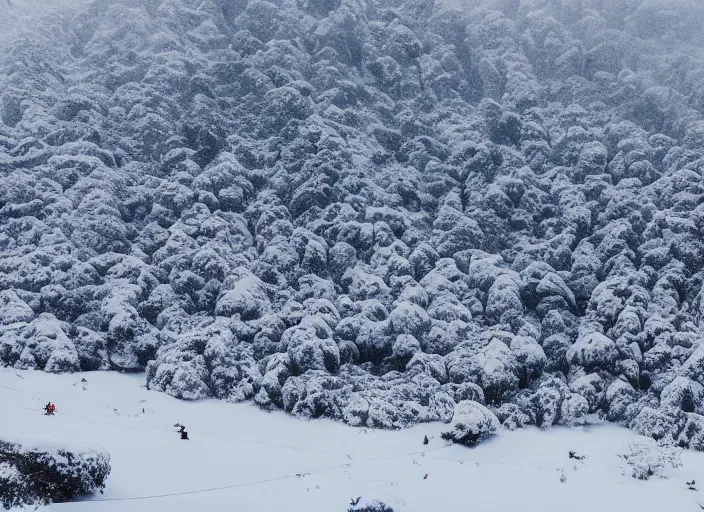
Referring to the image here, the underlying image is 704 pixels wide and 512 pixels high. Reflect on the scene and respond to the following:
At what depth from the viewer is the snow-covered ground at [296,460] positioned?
20.6 metres

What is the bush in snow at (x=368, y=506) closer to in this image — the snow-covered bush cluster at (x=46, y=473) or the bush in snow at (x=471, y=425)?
the snow-covered bush cluster at (x=46, y=473)

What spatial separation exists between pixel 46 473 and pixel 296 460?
→ 10.9 meters

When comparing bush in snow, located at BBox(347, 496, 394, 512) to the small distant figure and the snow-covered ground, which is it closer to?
the snow-covered ground

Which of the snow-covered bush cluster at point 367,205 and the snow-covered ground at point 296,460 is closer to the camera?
the snow-covered ground at point 296,460

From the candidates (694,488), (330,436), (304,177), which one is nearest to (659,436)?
(694,488)

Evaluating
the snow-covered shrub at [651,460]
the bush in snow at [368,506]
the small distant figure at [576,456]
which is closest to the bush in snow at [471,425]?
the small distant figure at [576,456]

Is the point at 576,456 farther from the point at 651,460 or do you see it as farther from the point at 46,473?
the point at 46,473

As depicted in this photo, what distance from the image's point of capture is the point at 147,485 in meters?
19.9

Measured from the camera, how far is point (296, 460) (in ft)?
83.7

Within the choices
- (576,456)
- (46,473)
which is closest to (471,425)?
(576,456)

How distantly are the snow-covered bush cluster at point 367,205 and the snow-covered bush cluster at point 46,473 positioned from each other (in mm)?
13324

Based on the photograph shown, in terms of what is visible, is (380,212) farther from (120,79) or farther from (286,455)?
(120,79)

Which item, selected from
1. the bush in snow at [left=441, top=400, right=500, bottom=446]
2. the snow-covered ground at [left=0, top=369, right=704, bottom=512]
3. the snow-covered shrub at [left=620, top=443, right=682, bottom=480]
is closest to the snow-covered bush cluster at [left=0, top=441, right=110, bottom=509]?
the snow-covered ground at [left=0, top=369, right=704, bottom=512]

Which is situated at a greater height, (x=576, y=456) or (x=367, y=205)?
(x=367, y=205)
